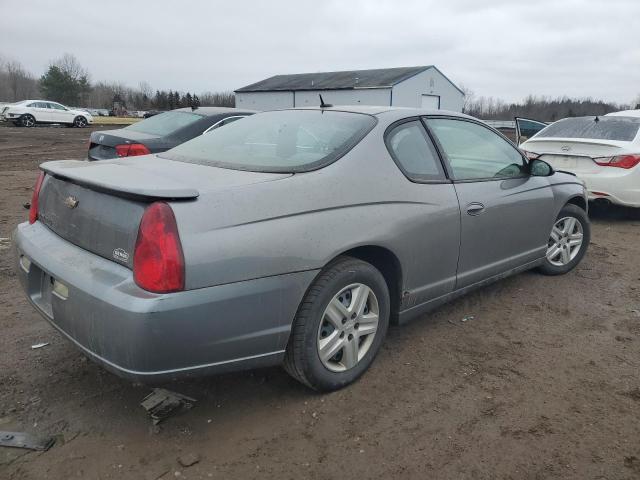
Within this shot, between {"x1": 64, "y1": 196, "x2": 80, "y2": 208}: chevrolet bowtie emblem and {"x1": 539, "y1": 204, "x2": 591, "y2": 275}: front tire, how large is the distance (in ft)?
12.3

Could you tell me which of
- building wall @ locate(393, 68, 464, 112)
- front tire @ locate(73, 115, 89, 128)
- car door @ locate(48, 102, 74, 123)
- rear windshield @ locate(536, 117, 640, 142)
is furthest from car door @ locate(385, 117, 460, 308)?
building wall @ locate(393, 68, 464, 112)

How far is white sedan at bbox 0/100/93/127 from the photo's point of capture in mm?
26484

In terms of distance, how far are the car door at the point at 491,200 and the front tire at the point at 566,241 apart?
37cm

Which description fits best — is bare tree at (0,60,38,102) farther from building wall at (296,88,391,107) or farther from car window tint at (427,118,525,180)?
car window tint at (427,118,525,180)

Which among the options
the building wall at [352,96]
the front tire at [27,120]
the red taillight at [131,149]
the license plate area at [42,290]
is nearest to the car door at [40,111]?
the front tire at [27,120]

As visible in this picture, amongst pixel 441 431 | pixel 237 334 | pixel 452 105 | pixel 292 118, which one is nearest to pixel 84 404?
pixel 237 334

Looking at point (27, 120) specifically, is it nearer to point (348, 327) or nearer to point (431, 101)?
point (348, 327)

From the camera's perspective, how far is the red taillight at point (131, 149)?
6309mm

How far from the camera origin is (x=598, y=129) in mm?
6980

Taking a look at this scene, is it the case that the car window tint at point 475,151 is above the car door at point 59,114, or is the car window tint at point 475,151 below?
below

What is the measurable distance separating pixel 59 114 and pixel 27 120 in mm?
1655

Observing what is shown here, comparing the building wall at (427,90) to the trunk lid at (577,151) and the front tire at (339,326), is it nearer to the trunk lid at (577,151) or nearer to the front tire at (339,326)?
the trunk lid at (577,151)

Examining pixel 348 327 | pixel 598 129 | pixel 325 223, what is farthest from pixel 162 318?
pixel 598 129

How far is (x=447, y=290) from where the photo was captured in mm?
3367
